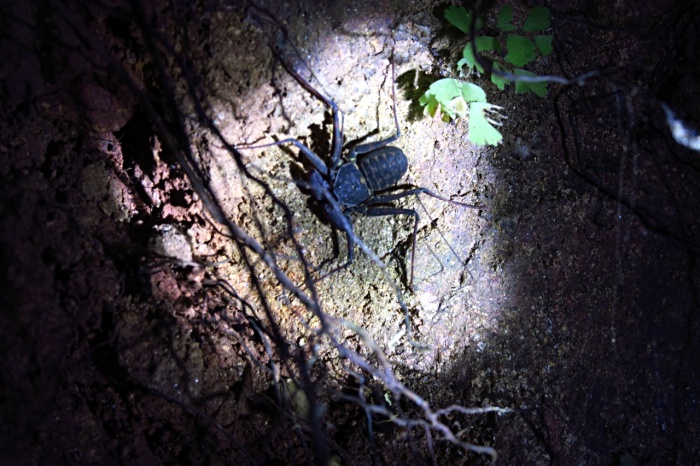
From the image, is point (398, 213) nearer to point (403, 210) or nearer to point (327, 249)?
point (403, 210)

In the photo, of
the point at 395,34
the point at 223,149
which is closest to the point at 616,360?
the point at 395,34

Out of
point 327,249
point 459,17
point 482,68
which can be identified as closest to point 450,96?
point 482,68

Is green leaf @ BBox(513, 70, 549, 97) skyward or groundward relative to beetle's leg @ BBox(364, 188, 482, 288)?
skyward

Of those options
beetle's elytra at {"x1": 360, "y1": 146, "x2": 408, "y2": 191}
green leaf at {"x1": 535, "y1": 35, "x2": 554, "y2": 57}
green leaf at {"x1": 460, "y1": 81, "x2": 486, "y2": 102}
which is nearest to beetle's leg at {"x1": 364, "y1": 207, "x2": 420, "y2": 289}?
beetle's elytra at {"x1": 360, "y1": 146, "x2": 408, "y2": 191}

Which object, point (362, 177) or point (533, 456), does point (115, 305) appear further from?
point (533, 456)

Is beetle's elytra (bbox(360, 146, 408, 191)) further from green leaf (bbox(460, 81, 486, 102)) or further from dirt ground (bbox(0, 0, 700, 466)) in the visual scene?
green leaf (bbox(460, 81, 486, 102))

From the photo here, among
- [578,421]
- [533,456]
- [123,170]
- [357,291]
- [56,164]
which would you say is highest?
[123,170]

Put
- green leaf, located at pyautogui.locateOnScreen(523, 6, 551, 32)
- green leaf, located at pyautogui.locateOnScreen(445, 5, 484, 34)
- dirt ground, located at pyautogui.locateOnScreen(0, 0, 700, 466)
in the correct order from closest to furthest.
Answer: dirt ground, located at pyautogui.locateOnScreen(0, 0, 700, 466) < green leaf, located at pyautogui.locateOnScreen(445, 5, 484, 34) < green leaf, located at pyautogui.locateOnScreen(523, 6, 551, 32)

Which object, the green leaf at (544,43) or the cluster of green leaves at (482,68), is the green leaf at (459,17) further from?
the green leaf at (544,43)
